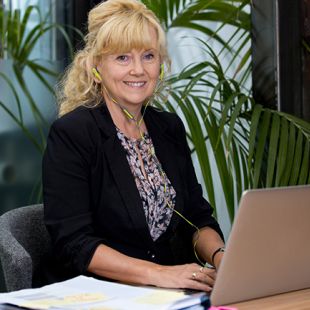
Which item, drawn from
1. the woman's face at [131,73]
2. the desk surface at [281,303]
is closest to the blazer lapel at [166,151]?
the woman's face at [131,73]

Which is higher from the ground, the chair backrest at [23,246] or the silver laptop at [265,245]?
the silver laptop at [265,245]

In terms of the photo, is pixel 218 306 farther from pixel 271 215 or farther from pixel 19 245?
pixel 19 245

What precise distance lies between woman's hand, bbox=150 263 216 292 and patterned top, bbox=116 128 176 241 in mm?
406

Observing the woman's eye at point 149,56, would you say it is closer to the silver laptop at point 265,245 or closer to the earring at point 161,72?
the earring at point 161,72

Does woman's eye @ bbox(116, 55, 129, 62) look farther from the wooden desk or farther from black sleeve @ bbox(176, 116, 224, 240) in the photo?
the wooden desk

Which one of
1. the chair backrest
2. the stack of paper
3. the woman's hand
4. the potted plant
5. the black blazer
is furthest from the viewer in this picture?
the potted plant

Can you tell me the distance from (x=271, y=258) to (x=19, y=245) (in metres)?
0.66

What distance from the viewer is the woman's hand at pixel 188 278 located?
1498 millimetres

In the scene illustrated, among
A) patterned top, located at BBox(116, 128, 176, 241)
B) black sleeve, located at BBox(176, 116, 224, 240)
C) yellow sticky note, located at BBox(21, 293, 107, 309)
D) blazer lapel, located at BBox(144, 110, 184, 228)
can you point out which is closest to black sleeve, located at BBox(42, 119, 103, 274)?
patterned top, located at BBox(116, 128, 176, 241)

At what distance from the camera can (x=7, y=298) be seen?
1.25 metres

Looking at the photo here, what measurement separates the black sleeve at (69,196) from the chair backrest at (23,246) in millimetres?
95

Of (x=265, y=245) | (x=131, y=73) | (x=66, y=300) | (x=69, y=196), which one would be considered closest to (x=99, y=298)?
(x=66, y=300)

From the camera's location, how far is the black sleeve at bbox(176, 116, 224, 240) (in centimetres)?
210

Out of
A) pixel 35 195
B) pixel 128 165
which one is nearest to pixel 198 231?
pixel 128 165
